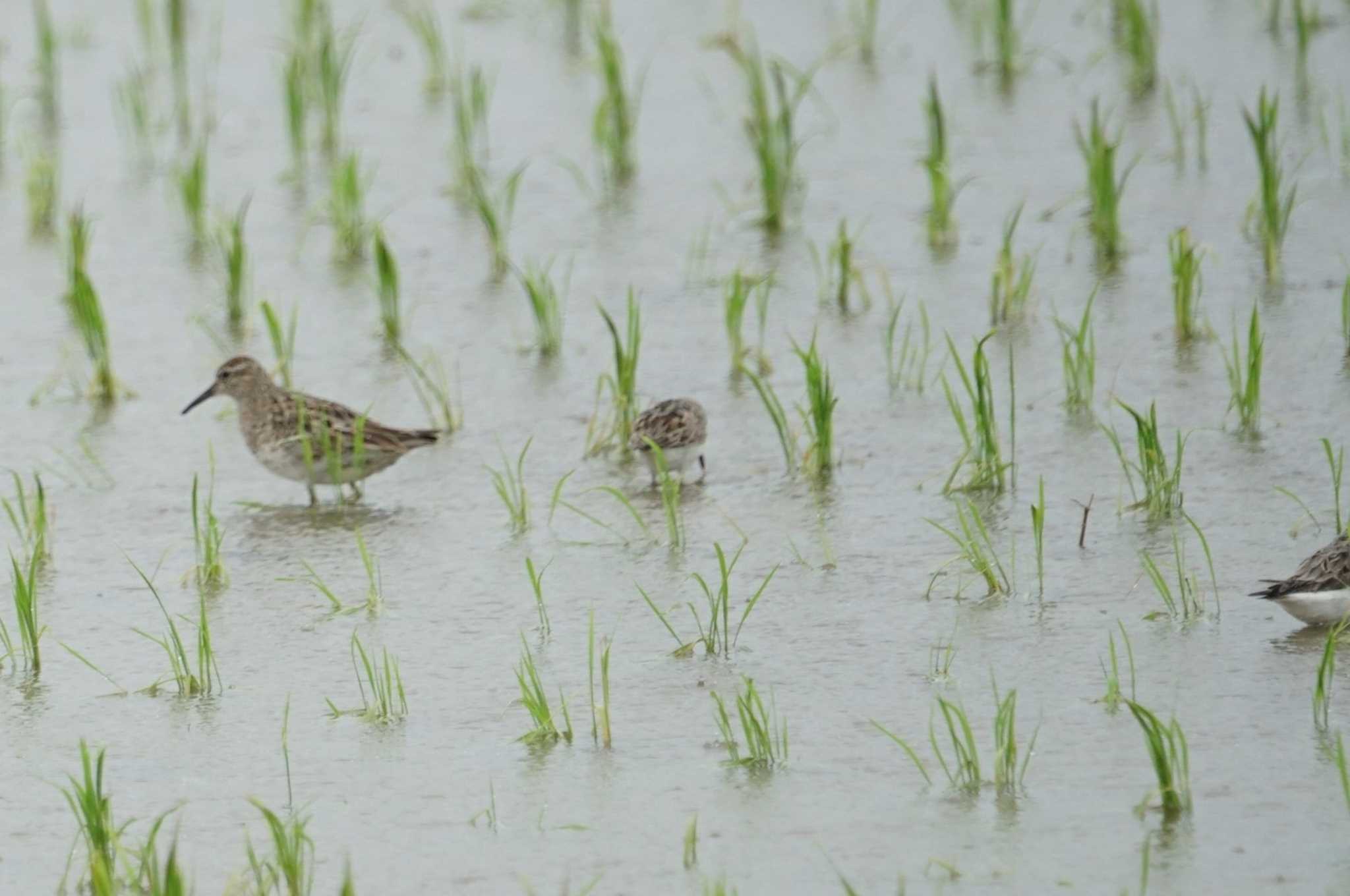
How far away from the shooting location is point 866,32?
13609mm

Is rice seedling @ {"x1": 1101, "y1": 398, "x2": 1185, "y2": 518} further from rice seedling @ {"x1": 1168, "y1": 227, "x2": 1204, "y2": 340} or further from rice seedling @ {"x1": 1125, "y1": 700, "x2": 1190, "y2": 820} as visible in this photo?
rice seedling @ {"x1": 1125, "y1": 700, "x2": 1190, "y2": 820}

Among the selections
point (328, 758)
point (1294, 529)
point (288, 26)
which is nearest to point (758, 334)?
point (1294, 529)

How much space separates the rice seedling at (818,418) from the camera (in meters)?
7.52

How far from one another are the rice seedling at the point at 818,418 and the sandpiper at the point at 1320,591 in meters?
1.89

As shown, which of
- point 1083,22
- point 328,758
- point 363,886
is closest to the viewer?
point 363,886

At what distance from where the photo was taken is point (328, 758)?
559 centimetres

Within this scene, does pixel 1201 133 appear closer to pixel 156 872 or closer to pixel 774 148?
pixel 774 148

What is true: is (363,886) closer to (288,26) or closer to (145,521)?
(145,521)

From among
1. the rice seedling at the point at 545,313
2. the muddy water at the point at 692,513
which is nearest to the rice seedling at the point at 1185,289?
the muddy water at the point at 692,513

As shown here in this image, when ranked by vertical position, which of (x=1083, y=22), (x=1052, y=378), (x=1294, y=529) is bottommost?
(x=1294, y=529)

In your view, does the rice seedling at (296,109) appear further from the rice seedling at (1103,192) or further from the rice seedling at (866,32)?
the rice seedling at (1103,192)

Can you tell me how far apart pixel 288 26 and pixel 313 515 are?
7.23 metres

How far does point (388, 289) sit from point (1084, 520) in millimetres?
3593

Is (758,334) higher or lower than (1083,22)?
lower
